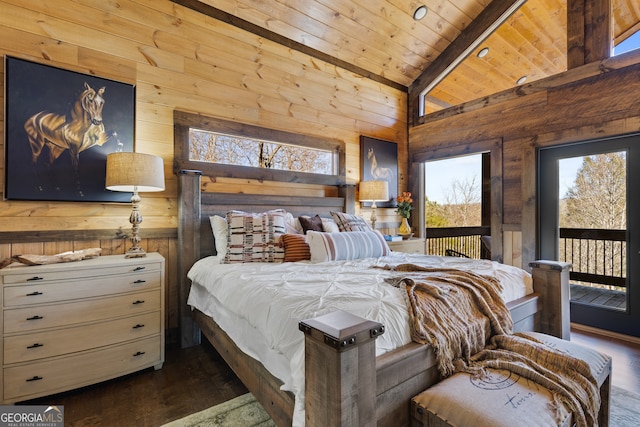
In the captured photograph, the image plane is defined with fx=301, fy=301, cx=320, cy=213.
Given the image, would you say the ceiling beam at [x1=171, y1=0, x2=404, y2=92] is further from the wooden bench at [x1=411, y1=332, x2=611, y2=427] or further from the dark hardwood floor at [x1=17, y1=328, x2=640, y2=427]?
the wooden bench at [x1=411, y1=332, x2=611, y2=427]

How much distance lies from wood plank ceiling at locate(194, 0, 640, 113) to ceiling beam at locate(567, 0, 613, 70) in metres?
0.06

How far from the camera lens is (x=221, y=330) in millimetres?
1967

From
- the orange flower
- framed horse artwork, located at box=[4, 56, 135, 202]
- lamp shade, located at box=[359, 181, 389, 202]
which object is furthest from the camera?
the orange flower

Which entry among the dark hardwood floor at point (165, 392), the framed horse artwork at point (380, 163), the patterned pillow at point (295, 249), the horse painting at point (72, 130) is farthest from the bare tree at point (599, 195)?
the horse painting at point (72, 130)

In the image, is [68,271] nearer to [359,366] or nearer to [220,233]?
[220,233]

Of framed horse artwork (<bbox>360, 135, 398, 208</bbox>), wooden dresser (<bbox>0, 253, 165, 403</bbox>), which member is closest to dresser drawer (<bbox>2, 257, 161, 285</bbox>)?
wooden dresser (<bbox>0, 253, 165, 403</bbox>)

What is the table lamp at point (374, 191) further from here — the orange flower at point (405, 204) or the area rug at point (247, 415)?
the area rug at point (247, 415)

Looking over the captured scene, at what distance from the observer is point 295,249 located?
250 cm

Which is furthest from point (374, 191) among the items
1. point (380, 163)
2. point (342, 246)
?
point (342, 246)

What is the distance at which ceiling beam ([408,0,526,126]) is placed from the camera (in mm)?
3604

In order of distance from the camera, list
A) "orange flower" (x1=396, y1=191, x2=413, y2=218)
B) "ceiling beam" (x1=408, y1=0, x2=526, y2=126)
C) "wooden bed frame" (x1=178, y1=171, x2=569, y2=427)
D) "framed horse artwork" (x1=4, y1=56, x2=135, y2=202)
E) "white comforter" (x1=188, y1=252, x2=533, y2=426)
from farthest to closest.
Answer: "orange flower" (x1=396, y1=191, x2=413, y2=218) < "ceiling beam" (x1=408, y1=0, x2=526, y2=126) < "framed horse artwork" (x1=4, y1=56, x2=135, y2=202) < "white comforter" (x1=188, y1=252, x2=533, y2=426) < "wooden bed frame" (x1=178, y1=171, x2=569, y2=427)

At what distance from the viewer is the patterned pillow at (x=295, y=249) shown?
2.48 metres

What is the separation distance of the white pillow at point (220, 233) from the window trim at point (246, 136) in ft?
1.72

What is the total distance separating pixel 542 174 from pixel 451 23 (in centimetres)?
218
